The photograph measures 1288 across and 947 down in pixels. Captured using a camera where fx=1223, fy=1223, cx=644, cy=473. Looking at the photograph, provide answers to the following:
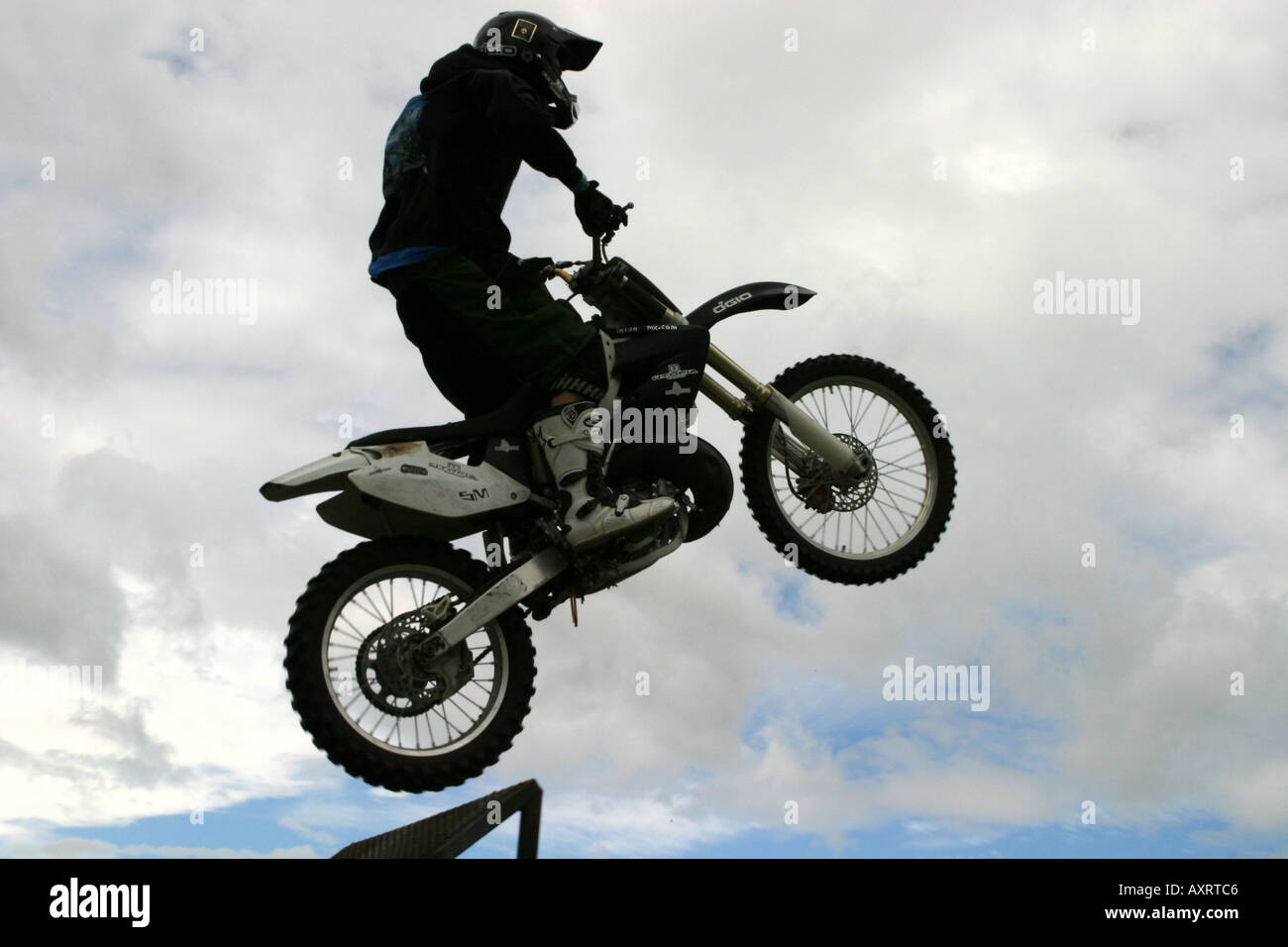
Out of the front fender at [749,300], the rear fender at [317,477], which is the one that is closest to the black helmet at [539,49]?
the front fender at [749,300]

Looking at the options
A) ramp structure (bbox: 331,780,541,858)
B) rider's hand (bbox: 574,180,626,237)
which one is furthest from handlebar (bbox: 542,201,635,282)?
ramp structure (bbox: 331,780,541,858)

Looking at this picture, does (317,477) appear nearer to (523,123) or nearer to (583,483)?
(583,483)

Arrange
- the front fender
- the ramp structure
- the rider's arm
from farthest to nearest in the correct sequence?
the front fender < the rider's arm < the ramp structure

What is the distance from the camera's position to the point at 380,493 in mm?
6324

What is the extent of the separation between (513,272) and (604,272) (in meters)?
0.67

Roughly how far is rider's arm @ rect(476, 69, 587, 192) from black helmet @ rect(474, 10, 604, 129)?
0.33 meters

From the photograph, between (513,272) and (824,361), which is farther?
(824,361)

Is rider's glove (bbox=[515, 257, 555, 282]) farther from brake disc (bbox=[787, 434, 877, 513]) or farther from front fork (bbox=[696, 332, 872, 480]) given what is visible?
brake disc (bbox=[787, 434, 877, 513])

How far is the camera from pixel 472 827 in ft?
16.7

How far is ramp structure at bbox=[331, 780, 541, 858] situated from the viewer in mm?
4961

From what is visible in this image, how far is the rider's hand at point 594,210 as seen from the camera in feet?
23.2

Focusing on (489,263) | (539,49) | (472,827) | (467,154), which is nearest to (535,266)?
(489,263)
